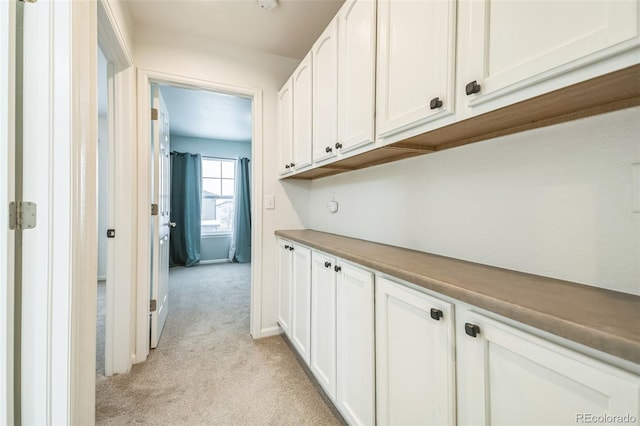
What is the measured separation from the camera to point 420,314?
0.85m

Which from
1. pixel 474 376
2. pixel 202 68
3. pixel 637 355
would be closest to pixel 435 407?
pixel 474 376

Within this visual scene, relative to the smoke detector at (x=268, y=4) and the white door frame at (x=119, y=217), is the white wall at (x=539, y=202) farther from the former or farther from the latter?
the white door frame at (x=119, y=217)

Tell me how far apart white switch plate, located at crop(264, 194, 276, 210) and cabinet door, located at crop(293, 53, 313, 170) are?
46cm

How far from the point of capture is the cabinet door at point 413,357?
2.52 feet

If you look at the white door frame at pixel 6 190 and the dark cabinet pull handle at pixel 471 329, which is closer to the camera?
the dark cabinet pull handle at pixel 471 329

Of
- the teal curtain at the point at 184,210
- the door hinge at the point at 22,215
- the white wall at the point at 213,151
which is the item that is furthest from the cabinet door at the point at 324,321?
the white wall at the point at 213,151

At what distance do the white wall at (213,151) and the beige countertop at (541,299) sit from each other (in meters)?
4.91

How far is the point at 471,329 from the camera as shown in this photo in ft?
2.25

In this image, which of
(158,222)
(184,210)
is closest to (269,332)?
(158,222)

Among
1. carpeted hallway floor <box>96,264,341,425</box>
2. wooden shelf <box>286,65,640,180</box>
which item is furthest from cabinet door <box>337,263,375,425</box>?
wooden shelf <box>286,65,640,180</box>

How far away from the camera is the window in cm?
543

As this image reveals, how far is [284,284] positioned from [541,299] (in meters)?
1.78

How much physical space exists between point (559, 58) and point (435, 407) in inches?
37.8

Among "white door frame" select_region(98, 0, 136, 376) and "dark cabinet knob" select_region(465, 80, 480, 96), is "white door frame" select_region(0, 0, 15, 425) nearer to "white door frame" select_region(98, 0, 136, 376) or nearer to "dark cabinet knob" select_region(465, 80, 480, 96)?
"white door frame" select_region(98, 0, 136, 376)
